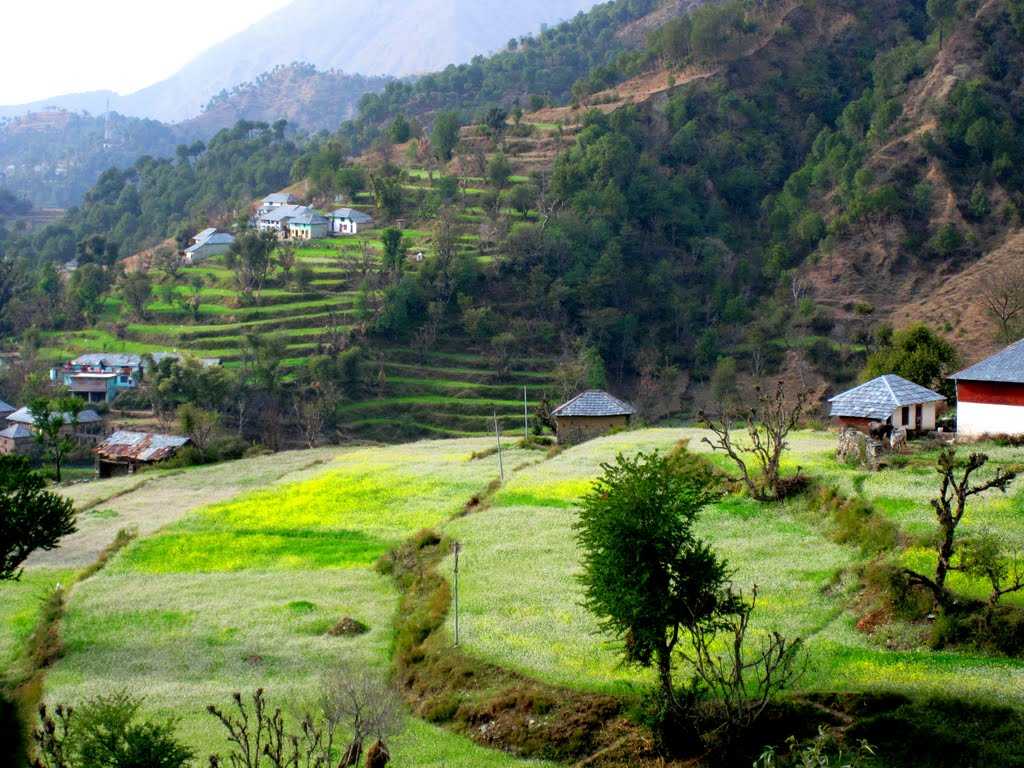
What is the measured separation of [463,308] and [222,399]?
70.2 feet

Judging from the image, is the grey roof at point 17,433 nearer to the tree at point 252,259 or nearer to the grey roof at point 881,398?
the tree at point 252,259

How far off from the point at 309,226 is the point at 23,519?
75.5m

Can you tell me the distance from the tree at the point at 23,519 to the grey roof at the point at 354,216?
73.6 metres

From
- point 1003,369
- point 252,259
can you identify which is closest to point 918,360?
point 1003,369

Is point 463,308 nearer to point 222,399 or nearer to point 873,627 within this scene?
point 222,399

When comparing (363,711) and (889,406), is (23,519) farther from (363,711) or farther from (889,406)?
(889,406)

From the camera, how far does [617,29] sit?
173000 millimetres

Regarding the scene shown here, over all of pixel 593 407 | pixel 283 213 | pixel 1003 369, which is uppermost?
pixel 283 213

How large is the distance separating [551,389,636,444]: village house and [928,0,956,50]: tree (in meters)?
71.5

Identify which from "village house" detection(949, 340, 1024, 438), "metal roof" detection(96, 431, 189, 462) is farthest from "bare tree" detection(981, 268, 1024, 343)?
"metal roof" detection(96, 431, 189, 462)

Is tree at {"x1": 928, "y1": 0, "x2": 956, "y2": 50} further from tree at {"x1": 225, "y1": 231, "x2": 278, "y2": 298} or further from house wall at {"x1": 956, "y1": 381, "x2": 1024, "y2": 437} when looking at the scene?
house wall at {"x1": 956, "y1": 381, "x2": 1024, "y2": 437}

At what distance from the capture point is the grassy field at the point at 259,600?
2548cm

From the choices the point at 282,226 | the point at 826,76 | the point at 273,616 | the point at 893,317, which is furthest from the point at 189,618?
the point at 826,76

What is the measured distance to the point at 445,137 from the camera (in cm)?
11588
